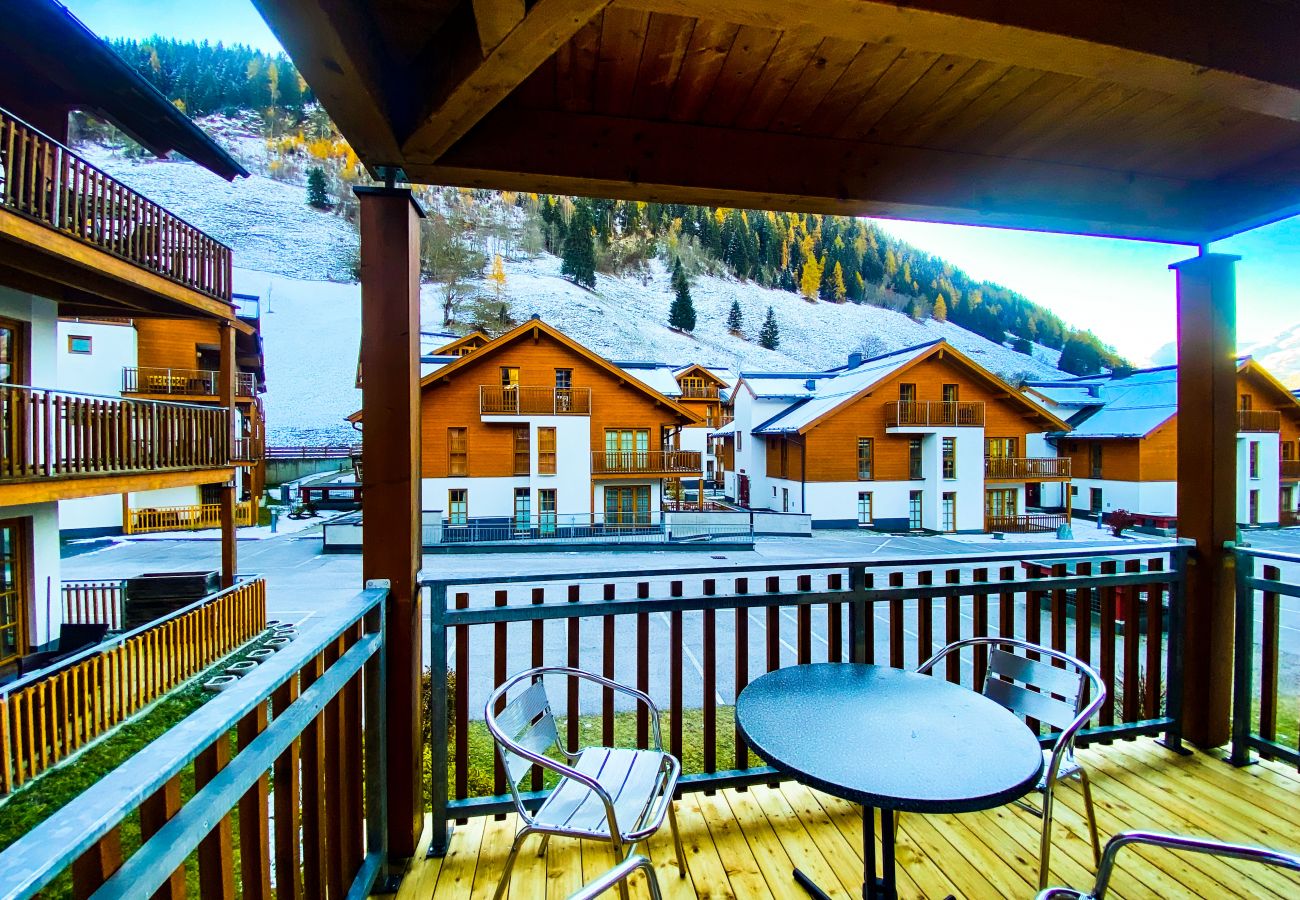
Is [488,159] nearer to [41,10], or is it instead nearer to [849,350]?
[41,10]

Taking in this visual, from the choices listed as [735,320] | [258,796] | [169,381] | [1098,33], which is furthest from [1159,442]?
[735,320]

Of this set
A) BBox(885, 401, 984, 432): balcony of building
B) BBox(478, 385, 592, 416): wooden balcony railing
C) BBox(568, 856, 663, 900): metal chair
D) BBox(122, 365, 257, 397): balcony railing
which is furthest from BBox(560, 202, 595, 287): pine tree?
BBox(568, 856, 663, 900): metal chair

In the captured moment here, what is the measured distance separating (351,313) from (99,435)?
3939cm

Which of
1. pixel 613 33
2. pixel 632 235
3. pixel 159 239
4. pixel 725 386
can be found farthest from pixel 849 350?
pixel 613 33

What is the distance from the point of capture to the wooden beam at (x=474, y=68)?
3.36 feet

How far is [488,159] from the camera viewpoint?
1.70m

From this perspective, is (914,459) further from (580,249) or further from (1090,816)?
(1090,816)

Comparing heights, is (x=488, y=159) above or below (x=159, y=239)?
below

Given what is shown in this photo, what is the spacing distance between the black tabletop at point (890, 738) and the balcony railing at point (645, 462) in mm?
12721

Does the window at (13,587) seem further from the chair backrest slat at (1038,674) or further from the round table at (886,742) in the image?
the chair backrest slat at (1038,674)

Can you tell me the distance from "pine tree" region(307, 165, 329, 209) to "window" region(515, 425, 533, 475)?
2745 centimetres

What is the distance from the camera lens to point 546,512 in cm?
1423

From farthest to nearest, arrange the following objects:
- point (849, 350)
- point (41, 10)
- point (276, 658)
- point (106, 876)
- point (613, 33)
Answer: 1. point (849, 350)
2. point (41, 10)
3. point (613, 33)
4. point (276, 658)
5. point (106, 876)

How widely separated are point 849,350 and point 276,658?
25.6 metres
